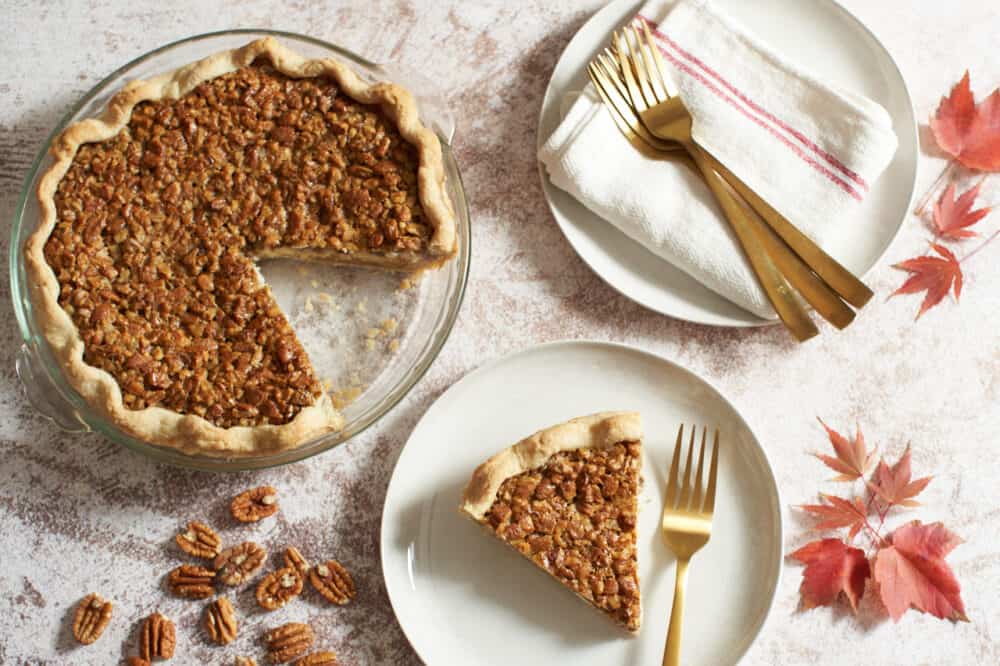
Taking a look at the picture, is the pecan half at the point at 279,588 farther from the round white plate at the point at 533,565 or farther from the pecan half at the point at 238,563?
the round white plate at the point at 533,565

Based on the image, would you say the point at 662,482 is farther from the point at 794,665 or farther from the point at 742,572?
the point at 794,665

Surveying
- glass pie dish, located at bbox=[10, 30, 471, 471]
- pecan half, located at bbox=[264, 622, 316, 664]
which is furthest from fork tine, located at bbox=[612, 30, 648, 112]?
pecan half, located at bbox=[264, 622, 316, 664]

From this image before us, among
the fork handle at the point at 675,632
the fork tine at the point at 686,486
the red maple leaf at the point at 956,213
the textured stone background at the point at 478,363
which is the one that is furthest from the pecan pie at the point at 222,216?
the red maple leaf at the point at 956,213

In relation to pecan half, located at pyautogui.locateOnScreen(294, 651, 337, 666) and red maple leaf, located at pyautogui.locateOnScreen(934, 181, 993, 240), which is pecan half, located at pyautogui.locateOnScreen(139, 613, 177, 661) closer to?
pecan half, located at pyautogui.locateOnScreen(294, 651, 337, 666)

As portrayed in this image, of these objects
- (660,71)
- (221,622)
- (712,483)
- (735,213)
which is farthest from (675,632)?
(660,71)

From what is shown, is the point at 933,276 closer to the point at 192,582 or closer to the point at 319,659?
the point at 319,659
